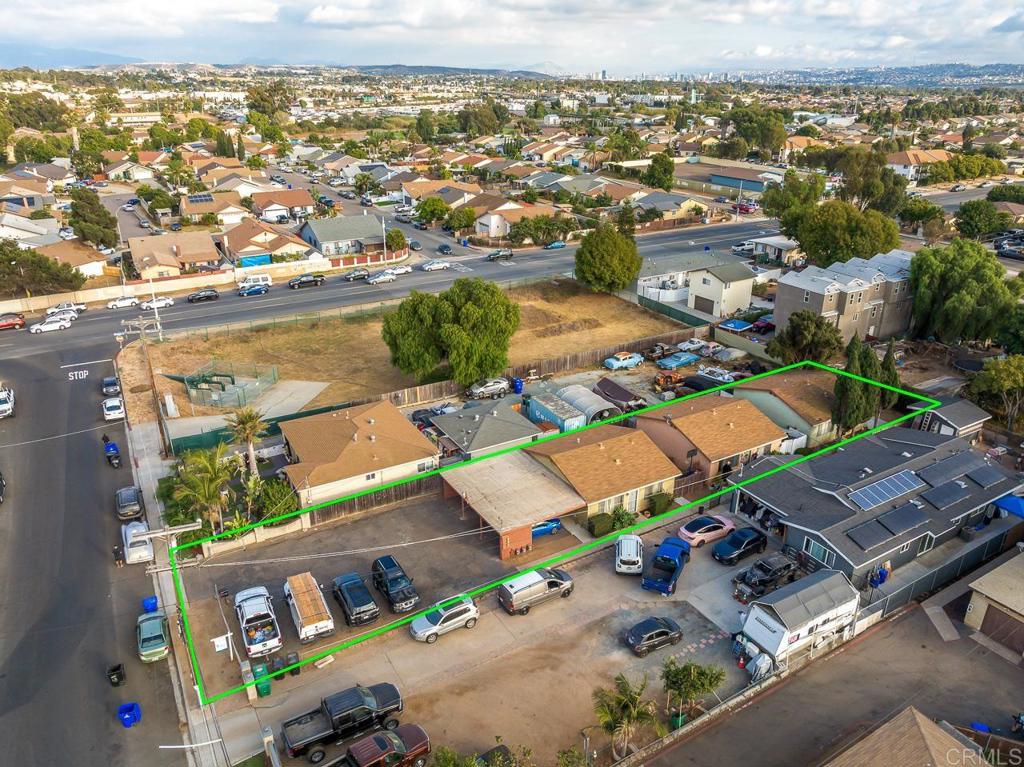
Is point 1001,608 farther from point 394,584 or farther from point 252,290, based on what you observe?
point 252,290

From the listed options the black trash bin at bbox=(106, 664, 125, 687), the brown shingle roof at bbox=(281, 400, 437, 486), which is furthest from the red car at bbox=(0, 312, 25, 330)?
the black trash bin at bbox=(106, 664, 125, 687)

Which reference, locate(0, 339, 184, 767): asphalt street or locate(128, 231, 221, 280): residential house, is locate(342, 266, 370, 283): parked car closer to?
locate(128, 231, 221, 280): residential house

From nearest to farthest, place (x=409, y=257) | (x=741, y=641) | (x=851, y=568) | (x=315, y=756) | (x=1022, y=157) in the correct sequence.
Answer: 1. (x=315, y=756)
2. (x=741, y=641)
3. (x=851, y=568)
4. (x=409, y=257)
5. (x=1022, y=157)

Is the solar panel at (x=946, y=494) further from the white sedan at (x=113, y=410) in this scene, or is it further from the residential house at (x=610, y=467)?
the white sedan at (x=113, y=410)

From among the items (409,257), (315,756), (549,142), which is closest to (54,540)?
(315,756)

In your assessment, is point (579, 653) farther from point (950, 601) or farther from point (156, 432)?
point (156, 432)

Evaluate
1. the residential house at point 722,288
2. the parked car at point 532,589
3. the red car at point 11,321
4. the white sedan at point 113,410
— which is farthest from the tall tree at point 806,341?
the red car at point 11,321
